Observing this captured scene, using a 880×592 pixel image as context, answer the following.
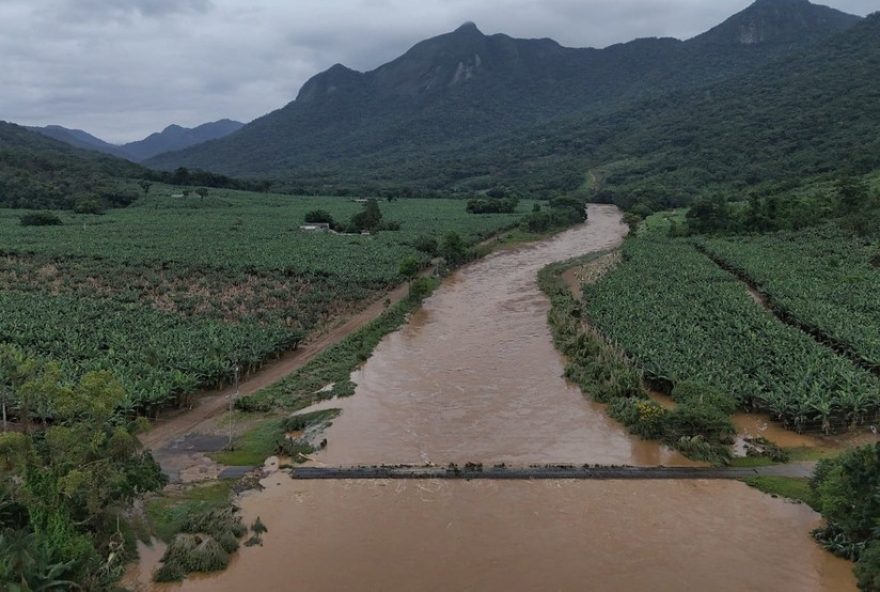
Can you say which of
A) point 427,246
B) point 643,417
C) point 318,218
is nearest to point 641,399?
point 643,417

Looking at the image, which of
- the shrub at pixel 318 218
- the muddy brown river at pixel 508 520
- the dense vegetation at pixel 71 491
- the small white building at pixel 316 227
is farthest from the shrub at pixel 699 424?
the shrub at pixel 318 218

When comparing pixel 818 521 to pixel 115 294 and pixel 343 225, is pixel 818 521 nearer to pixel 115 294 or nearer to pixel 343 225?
pixel 115 294

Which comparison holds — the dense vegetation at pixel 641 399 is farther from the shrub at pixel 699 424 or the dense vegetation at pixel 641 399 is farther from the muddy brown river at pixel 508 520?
the muddy brown river at pixel 508 520

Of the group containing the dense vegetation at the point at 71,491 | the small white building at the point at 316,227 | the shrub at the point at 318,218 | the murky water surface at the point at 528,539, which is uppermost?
the shrub at the point at 318,218

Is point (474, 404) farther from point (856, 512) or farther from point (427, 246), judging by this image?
point (427, 246)

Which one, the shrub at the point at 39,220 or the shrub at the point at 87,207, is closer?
the shrub at the point at 39,220

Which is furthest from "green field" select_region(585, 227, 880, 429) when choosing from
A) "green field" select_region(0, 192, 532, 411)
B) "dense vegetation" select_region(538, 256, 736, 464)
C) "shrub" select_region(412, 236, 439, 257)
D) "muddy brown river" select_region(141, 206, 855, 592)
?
"shrub" select_region(412, 236, 439, 257)

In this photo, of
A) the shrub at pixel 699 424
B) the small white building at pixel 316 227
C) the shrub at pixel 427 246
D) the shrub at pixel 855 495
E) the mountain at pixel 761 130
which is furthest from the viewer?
the mountain at pixel 761 130

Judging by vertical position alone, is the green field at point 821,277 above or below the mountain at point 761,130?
below
